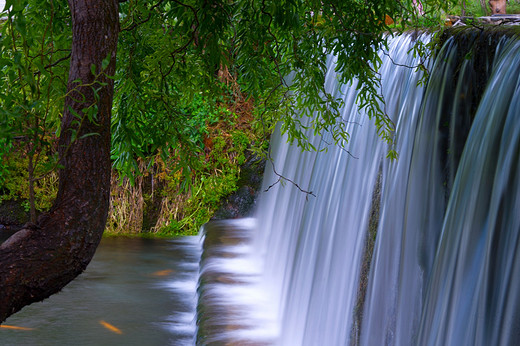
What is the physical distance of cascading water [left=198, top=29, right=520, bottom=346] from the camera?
280cm

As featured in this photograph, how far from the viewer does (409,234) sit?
382 centimetres

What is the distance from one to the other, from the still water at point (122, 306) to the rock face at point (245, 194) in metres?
1.20

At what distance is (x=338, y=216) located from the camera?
5250mm

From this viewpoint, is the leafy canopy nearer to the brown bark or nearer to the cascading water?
the cascading water

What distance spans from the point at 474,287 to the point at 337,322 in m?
2.02

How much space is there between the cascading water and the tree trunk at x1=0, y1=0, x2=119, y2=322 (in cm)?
102

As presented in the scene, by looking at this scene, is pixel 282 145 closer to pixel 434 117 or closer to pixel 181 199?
pixel 181 199

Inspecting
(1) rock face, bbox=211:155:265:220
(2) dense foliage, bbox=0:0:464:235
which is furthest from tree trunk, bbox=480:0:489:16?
(2) dense foliage, bbox=0:0:464:235

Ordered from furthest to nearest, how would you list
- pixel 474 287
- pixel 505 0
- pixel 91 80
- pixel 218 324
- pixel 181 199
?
pixel 505 0
pixel 181 199
pixel 218 324
pixel 474 287
pixel 91 80

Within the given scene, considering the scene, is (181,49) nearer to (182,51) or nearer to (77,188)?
(182,51)

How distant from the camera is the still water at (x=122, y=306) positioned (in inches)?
245

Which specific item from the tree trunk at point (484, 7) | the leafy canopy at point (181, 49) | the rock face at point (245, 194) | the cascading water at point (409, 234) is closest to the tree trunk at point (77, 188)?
the leafy canopy at point (181, 49)

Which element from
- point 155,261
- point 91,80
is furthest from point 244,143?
point 91,80

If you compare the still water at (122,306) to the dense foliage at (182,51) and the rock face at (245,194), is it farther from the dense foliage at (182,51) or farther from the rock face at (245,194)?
the dense foliage at (182,51)
